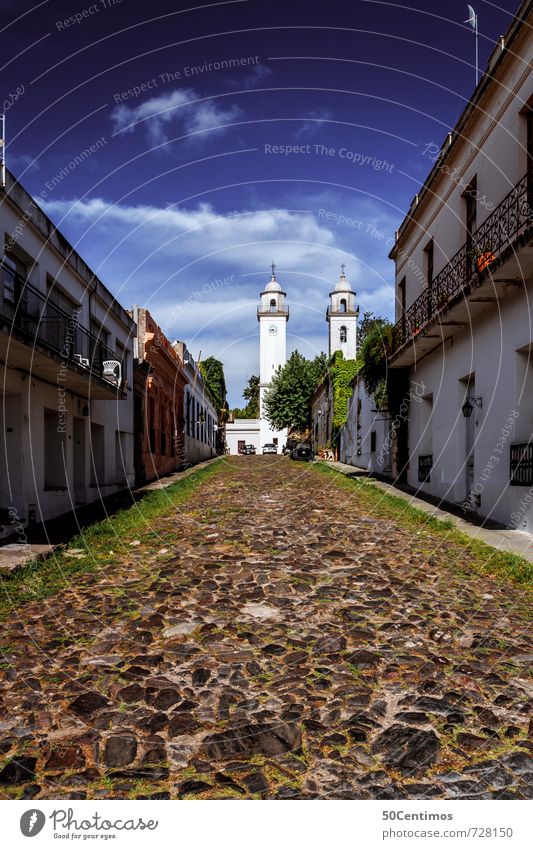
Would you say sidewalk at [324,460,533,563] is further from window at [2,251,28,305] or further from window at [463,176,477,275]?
window at [2,251,28,305]

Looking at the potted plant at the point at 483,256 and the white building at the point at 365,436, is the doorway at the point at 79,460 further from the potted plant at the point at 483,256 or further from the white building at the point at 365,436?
the potted plant at the point at 483,256

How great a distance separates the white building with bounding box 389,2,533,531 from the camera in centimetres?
966

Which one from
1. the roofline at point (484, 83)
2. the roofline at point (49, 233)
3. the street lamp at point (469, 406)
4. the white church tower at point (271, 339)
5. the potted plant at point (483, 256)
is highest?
the white church tower at point (271, 339)

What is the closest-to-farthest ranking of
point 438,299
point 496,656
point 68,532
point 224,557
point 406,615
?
point 496,656 → point 406,615 → point 224,557 → point 68,532 → point 438,299

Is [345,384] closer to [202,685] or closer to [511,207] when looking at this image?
[511,207]

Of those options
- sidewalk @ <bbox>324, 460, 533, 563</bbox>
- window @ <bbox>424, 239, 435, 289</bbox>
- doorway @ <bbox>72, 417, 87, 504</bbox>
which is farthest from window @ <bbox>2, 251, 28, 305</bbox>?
window @ <bbox>424, 239, 435, 289</bbox>

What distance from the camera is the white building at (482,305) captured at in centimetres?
966

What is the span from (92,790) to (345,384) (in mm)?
33909

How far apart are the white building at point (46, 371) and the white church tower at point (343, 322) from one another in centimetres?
4638

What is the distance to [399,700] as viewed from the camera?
148 inches

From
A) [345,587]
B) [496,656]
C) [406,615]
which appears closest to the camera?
[496,656]

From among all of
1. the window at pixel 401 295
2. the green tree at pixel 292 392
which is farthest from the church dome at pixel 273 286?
the window at pixel 401 295

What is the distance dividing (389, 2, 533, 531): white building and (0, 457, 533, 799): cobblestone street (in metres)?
3.98

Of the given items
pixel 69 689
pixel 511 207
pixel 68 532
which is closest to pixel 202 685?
pixel 69 689
